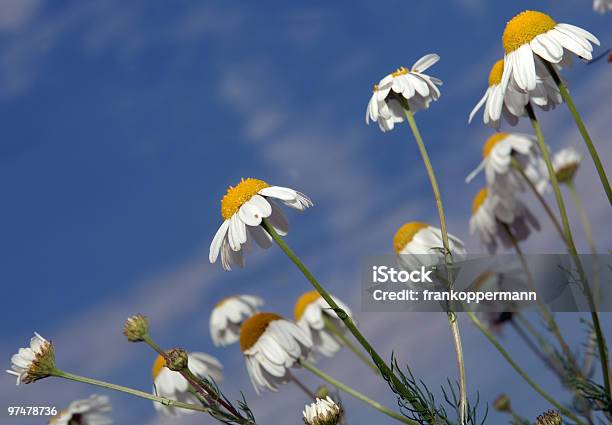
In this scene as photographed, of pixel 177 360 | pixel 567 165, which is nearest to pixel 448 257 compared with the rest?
pixel 177 360

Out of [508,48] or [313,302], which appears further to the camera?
[313,302]

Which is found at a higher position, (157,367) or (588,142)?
(157,367)

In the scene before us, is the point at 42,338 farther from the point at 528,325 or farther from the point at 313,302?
the point at 528,325

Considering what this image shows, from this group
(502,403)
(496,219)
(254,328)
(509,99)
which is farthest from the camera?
(496,219)

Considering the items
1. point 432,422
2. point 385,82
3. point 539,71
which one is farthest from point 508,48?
point 432,422

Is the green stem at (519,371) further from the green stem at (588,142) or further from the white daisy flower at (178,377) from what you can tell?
the white daisy flower at (178,377)

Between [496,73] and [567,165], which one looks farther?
[567,165]

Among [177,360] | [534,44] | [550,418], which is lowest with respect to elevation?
[550,418]

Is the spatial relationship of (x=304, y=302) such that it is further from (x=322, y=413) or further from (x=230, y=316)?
(x=322, y=413)
